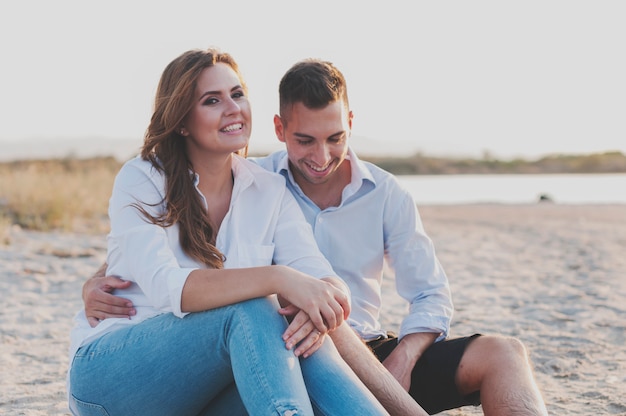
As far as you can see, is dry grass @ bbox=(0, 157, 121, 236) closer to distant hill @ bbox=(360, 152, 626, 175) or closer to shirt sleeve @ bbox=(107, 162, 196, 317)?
shirt sleeve @ bbox=(107, 162, 196, 317)

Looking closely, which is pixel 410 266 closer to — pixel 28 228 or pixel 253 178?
pixel 253 178

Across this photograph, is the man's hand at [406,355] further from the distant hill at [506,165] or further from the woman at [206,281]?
the distant hill at [506,165]

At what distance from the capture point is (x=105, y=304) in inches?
103

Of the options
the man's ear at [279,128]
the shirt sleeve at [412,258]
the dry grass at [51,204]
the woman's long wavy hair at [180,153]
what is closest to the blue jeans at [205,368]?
the woman's long wavy hair at [180,153]

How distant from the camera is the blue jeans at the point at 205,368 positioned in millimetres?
2289

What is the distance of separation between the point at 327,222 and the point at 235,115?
582mm

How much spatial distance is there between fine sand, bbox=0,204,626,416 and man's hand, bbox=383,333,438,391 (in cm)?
70

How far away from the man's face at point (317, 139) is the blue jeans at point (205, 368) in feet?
2.54

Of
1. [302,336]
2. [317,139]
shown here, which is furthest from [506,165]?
[302,336]

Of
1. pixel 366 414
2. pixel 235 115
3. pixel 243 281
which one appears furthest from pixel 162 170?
pixel 366 414

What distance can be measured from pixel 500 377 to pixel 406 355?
366mm

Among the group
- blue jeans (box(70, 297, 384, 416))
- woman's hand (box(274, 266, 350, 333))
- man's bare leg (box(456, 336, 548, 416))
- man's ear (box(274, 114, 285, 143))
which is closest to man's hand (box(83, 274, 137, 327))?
blue jeans (box(70, 297, 384, 416))

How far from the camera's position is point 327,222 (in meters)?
3.12

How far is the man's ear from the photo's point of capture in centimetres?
324
